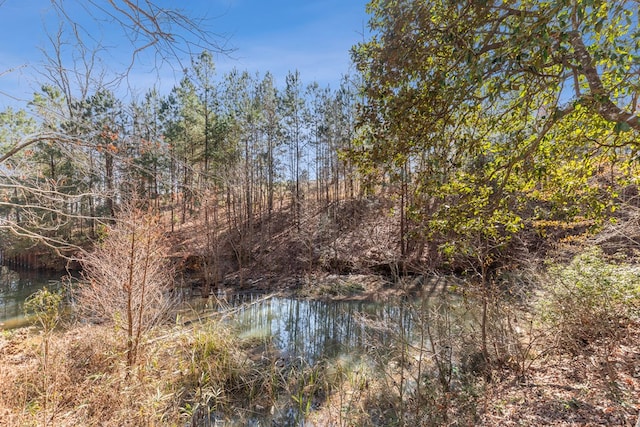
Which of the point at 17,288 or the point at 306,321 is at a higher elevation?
the point at 306,321

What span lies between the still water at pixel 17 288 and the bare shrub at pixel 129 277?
405 centimetres

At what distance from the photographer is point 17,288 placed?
16.4 metres

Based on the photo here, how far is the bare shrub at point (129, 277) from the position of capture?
4.88 m

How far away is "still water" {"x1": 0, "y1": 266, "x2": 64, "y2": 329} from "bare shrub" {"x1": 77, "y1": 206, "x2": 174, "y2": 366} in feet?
13.3

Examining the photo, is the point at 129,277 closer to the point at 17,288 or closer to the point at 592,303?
the point at 592,303

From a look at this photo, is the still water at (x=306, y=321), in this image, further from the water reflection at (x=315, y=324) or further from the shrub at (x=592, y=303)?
the shrub at (x=592, y=303)

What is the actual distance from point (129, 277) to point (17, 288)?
57.7 ft

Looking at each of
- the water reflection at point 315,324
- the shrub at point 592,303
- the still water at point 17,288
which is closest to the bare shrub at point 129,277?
the water reflection at point 315,324

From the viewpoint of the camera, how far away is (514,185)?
3.69m

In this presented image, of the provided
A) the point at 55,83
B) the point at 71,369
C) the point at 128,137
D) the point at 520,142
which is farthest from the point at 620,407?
the point at 71,369

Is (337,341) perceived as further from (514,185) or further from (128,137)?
(128,137)

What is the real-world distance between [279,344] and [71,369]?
433 centimetres

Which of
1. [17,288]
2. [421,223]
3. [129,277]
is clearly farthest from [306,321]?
[17,288]

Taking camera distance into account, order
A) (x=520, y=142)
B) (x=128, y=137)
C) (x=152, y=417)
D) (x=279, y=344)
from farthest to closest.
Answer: (x=279, y=344) → (x=152, y=417) → (x=520, y=142) → (x=128, y=137)
